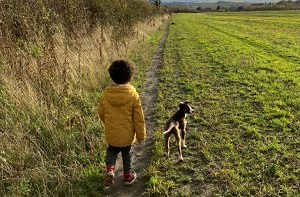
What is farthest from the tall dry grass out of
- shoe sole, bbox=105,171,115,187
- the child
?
the child

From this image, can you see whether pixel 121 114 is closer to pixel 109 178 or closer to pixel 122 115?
pixel 122 115

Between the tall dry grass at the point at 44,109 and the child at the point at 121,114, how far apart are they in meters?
0.45

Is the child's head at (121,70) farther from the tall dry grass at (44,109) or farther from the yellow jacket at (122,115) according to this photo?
the tall dry grass at (44,109)

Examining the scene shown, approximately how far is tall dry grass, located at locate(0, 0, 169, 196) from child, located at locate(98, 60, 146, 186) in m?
0.45

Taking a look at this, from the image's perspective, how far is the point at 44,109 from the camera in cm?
595

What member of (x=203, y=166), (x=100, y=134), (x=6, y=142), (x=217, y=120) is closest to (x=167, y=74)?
(x=217, y=120)

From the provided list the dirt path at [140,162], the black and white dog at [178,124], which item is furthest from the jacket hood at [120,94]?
the dirt path at [140,162]

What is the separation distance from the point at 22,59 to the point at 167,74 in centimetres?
619

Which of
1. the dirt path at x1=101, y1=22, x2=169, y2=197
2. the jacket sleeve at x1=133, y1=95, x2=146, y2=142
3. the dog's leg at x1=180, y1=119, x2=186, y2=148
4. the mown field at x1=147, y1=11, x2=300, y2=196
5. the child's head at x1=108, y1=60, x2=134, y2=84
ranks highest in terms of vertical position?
the child's head at x1=108, y1=60, x2=134, y2=84

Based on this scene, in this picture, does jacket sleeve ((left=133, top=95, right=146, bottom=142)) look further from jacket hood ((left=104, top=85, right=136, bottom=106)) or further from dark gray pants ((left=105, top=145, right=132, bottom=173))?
dark gray pants ((left=105, top=145, right=132, bottom=173))

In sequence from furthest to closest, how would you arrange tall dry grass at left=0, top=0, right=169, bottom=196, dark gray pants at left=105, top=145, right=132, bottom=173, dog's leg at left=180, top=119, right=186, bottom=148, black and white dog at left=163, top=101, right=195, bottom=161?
dog's leg at left=180, top=119, right=186, bottom=148 → black and white dog at left=163, top=101, right=195, bottom=161 → dark gray pants at left=105, top=145, right=132, bottom=173 → tall dry grass at left=0, top=0, right=169, bottom=196

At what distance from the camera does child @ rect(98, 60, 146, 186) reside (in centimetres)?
455

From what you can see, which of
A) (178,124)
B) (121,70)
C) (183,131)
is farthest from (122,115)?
(183,131)

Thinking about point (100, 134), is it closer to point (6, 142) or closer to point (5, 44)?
point (6, 142)
